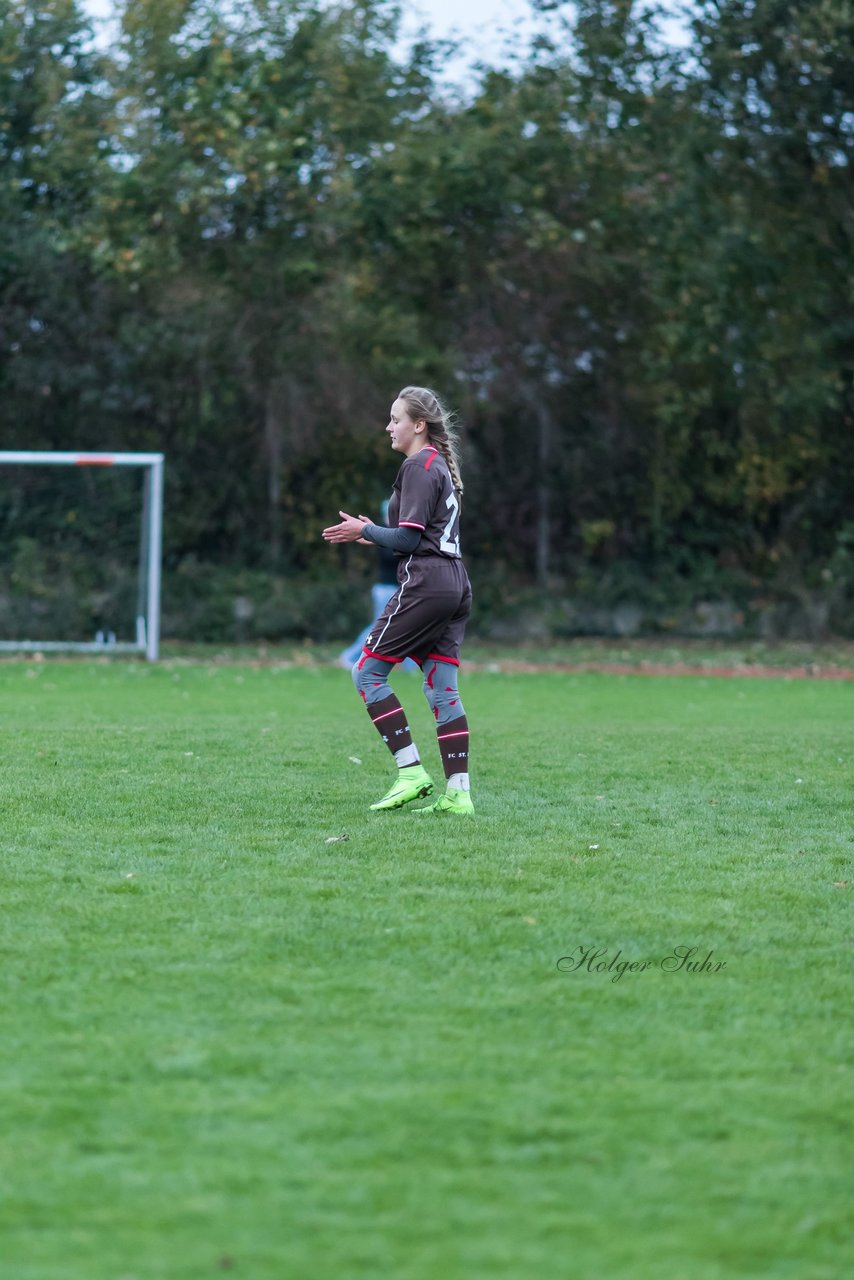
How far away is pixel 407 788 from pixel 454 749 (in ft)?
0.99

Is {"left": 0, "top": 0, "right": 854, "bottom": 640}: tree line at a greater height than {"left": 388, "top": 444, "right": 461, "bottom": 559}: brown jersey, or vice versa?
{"left": 0, "top": 0, "right": 854, "bottom": 640}: tree line

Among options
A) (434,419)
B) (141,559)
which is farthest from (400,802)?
(141,559)

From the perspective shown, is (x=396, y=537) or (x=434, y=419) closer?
(x=396, y=537)

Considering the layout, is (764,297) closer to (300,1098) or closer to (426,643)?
(426,643)

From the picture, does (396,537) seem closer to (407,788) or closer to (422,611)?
(422,611)

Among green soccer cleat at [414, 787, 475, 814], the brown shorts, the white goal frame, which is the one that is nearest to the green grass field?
green soccer cleat at [414, 787, 475, 814]

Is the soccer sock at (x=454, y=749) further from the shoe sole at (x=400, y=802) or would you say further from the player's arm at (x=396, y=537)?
the player's arm at (x=396, y=537)

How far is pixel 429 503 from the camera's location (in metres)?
7.15

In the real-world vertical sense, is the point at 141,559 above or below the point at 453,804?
above

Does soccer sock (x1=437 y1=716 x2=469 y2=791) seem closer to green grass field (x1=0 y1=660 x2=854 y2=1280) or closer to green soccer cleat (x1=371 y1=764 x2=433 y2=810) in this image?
green soccer cleat (x1=371 y1=764 x2=433 y2=810)

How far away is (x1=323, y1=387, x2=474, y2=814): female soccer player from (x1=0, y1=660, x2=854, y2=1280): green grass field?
1.32 feet

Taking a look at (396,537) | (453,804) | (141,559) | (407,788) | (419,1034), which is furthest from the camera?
(141,559)

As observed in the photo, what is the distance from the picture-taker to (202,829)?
21.8 ft

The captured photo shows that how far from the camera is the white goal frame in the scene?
1928cm
